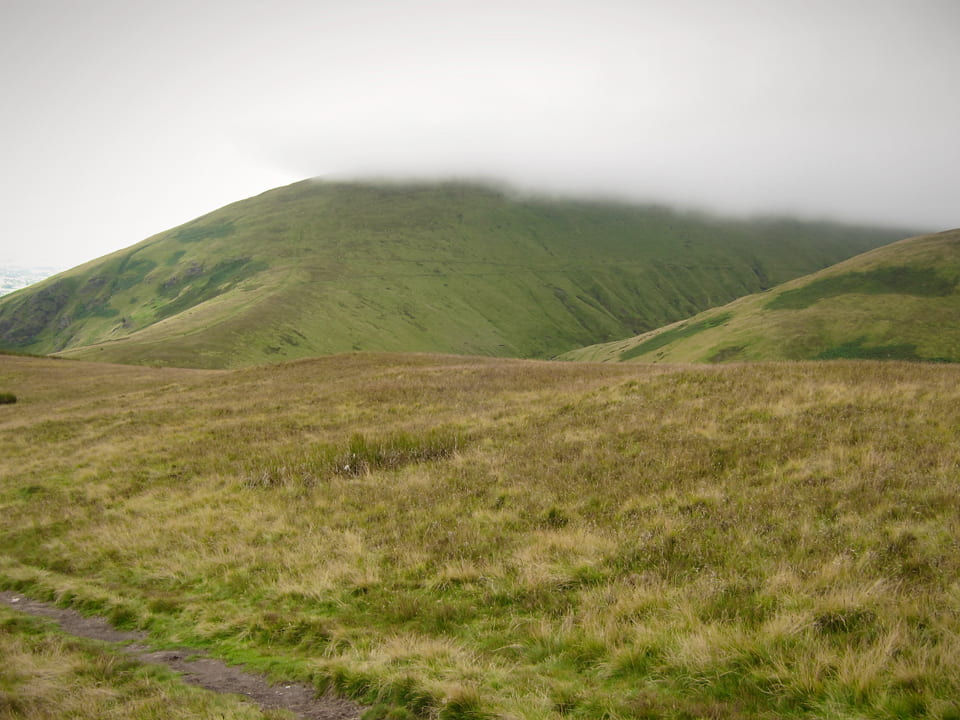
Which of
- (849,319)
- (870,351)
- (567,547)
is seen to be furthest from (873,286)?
(567,547)

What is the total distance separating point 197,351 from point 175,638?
145920mm

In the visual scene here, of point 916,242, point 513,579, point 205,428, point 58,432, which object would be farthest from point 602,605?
point 916,242

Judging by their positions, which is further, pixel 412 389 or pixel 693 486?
pixel 412 389

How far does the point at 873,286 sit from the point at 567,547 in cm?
15997

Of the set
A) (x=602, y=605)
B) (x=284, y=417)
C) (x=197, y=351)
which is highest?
(x=197, y=351)

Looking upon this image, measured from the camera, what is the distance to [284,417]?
23547 mm

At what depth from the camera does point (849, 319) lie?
122 metres

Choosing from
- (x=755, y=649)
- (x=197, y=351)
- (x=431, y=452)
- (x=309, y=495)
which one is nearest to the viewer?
(x=755, y=649)

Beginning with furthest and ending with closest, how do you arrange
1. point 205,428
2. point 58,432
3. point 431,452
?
point 58,432 → point 205,428 → point 431,452

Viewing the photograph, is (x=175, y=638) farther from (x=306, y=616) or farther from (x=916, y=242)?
(x=916, y=242)

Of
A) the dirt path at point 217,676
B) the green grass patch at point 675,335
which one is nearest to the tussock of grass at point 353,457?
the dirt path at point 217,676

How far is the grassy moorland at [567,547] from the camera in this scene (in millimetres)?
5895

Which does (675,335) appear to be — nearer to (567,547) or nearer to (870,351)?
(870,351)

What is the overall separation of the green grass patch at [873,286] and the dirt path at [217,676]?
501 feet
